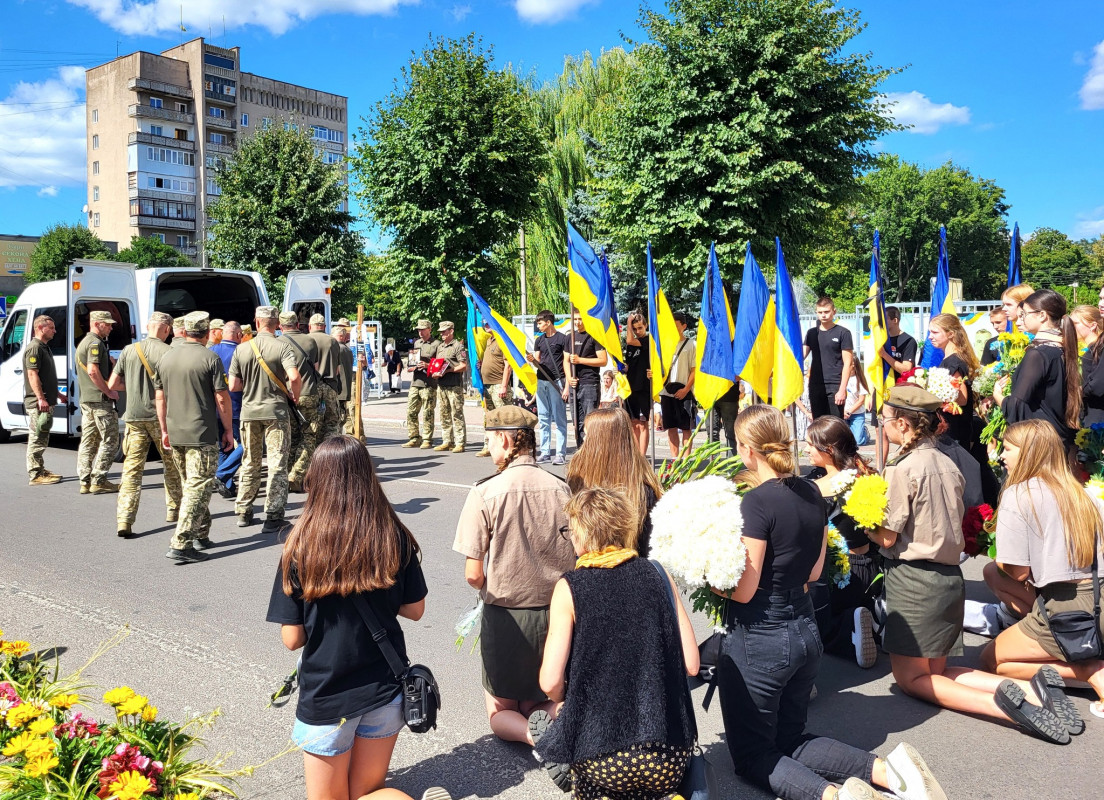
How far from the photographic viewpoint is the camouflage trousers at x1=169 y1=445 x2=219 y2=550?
6.98 metres

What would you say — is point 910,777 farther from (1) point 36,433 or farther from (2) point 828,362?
(1) point 36,433

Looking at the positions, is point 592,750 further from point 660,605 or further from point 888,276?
point 888,276

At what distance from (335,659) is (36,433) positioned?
369 inches

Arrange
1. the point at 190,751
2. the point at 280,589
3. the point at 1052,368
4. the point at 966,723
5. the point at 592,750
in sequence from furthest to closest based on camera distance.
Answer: the point at 1052,368 → the point at 966,723 → the point at 190,751 → the point at 280,589 → the point at 592,750

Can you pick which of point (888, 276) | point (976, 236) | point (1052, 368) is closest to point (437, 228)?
point (1052, 368)

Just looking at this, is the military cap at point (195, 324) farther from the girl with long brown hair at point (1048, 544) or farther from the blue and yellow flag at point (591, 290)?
the girl with long brown hair at point (1048, 544)

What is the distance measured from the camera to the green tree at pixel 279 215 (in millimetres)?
23859

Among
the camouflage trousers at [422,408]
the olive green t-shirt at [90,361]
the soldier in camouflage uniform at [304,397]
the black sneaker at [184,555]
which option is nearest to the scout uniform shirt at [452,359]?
the camouflage trousers at [422,408]

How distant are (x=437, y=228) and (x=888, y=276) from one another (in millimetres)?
49021

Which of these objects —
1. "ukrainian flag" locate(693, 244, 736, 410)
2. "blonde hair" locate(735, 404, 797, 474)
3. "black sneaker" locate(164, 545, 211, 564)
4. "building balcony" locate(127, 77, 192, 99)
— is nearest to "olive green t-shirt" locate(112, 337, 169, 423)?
"black sneaker" locate(164, 545, 211, 564)

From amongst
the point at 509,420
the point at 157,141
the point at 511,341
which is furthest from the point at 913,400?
the point at 157,141

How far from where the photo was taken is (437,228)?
19.4 meters

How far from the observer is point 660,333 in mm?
9062

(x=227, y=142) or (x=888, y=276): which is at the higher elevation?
(x=227, y=142)
